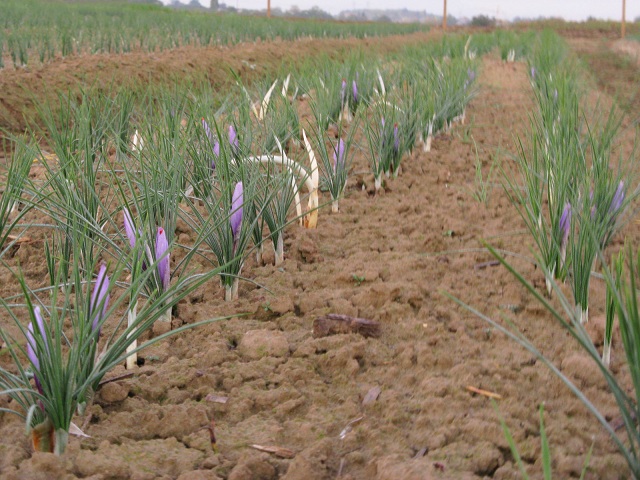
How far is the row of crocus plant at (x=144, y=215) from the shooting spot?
1.25 metres

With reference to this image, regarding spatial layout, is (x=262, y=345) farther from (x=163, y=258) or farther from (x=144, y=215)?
(x=144, y=215)

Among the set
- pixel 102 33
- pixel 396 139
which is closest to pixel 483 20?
pixel 102 33

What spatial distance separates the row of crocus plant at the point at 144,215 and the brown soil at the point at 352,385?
89mm

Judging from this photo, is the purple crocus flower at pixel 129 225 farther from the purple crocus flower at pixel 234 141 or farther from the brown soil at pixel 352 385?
the purple crocus flower at pixel 234 141

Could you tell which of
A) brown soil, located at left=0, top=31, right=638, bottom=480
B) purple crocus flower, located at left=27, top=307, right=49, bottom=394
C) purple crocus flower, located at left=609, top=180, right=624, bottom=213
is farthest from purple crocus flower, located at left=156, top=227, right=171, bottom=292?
purple crocus flower, located at left=609, top=180, right=624, bottom=213

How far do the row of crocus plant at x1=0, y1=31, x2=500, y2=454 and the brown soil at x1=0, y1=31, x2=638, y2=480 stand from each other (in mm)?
89

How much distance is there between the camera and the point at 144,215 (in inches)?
78.3

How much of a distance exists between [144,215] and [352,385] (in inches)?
33.1

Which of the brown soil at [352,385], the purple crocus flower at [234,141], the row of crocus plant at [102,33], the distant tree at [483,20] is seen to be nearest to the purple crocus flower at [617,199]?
the brown soil at [352,385]

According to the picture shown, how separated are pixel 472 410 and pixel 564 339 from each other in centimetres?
45

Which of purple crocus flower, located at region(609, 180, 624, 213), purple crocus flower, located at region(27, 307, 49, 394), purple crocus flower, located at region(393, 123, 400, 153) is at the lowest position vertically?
purple crocus flower, located at region(27, 307, 49, 394)

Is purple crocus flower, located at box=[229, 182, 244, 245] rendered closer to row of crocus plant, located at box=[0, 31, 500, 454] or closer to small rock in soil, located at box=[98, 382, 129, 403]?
row of crocus plant, located at box=[0, 31, 500, 454]

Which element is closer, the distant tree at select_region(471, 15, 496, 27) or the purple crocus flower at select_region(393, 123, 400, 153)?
the purple crocus flower at select_region(393, 123, 400, 153)

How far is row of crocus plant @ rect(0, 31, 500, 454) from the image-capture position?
125 centimetres
